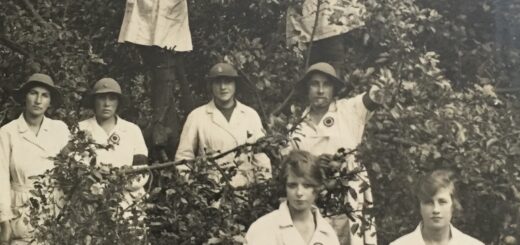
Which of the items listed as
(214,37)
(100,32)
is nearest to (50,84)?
(100,32)

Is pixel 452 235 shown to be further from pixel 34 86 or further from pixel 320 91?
pixel 34 86

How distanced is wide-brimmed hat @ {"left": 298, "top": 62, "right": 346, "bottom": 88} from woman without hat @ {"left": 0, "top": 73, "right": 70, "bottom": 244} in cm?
87

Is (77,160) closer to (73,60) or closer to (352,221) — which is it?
(73,60)

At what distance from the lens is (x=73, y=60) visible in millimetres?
3549

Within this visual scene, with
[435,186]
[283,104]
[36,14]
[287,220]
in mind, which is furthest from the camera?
[36,14]

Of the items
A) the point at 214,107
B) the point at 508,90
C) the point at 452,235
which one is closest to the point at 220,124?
the point at 214,107

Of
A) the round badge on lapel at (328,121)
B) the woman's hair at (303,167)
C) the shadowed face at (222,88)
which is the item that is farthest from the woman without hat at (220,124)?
the woman's hair at (303,167)

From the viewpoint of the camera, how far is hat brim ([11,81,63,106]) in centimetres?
332

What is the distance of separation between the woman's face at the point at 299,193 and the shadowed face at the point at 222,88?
659 mm

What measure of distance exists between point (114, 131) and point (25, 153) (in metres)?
0.31

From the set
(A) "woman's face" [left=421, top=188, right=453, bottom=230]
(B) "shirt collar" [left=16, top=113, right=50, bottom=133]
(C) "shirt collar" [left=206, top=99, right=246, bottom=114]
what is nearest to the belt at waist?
(B) "shirt collar" [left=16, top=113, right=50, bottom=133]

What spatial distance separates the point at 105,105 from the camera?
3.36m

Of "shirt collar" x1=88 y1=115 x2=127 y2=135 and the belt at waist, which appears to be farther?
"shirt collar" x1=88 y1=115 x2=127 y2=135

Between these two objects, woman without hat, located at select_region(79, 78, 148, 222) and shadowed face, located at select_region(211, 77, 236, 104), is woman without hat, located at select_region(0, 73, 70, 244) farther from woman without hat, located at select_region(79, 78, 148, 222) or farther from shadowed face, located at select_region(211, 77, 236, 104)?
shadowed face, located at select_region(211, 77, 236, 104)
